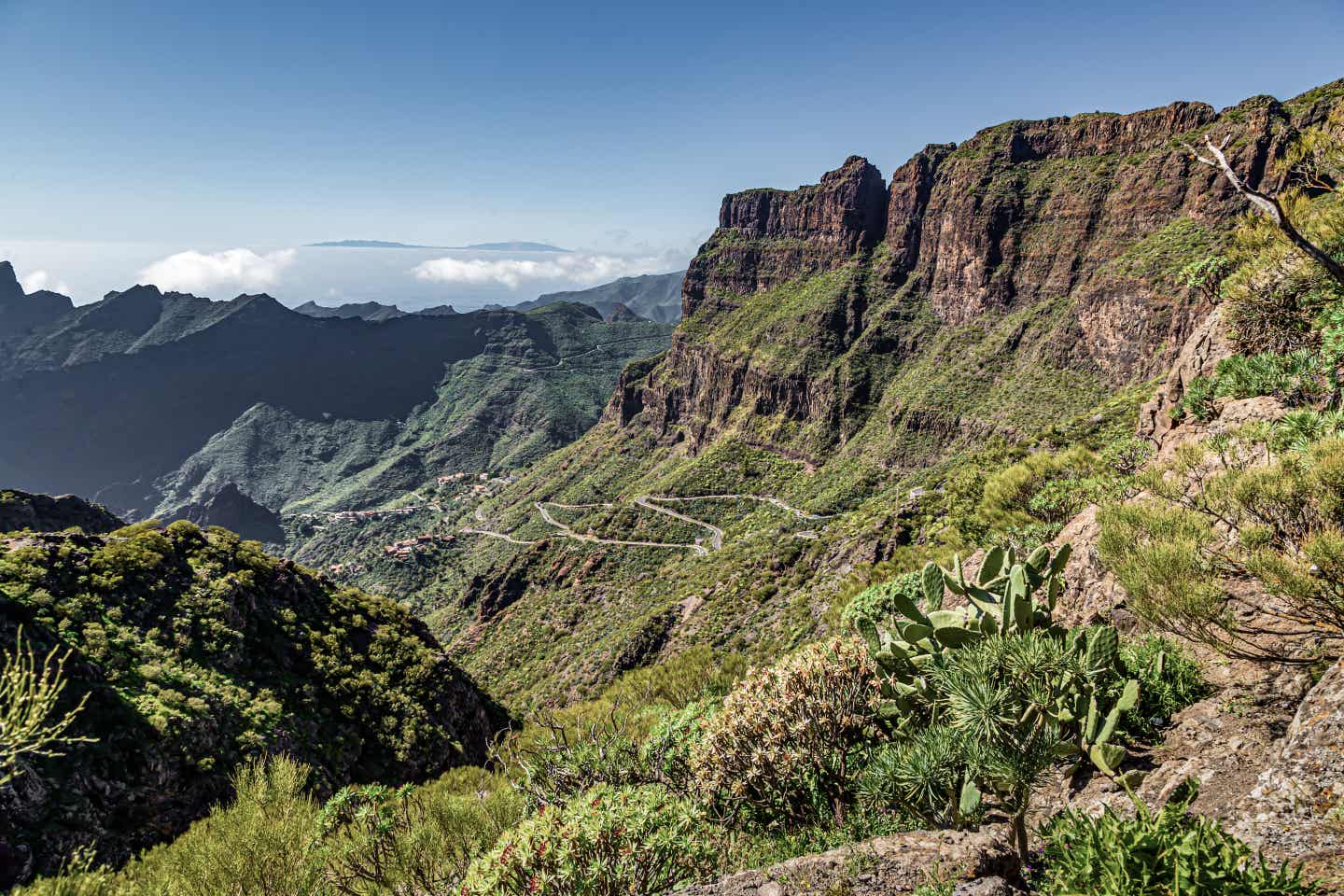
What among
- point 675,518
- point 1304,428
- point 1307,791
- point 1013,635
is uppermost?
point 1304,428

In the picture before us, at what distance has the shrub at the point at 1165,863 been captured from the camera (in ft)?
12.3

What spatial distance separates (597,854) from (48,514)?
72459mm

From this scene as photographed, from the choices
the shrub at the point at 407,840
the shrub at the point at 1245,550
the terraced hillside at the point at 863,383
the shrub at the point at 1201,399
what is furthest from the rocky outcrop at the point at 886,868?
the terraced hillside at the point at 863,383

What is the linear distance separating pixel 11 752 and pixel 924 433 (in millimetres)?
88033

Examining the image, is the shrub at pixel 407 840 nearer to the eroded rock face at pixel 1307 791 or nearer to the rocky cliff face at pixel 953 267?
the eroded rock face at pixel 1307 791

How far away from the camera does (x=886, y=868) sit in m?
6.65

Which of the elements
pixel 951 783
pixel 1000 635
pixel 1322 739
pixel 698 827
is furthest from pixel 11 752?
pixel 1322 739

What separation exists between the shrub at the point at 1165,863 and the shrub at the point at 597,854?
5180mm

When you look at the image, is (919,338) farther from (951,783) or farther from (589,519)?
(951,783)

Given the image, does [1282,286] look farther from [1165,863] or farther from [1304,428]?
[1165,863]

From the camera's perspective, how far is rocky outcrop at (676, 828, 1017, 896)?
637 cm

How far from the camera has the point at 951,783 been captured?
23.4ft

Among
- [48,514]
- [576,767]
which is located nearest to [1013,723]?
[576,767]

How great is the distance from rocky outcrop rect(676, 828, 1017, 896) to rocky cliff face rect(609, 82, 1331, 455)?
2834 inches
